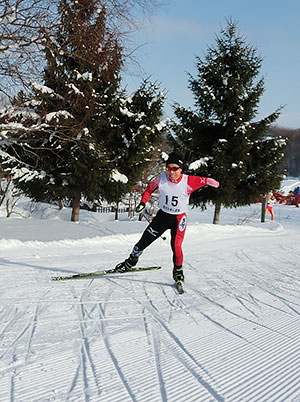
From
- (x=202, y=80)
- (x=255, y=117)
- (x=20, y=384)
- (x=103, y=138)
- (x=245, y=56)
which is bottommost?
(x=20, y=384)

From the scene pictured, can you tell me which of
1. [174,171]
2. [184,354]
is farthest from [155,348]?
→ [174,171]

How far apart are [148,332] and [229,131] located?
10.9 metres

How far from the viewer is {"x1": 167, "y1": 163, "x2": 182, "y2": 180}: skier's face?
5207 mm

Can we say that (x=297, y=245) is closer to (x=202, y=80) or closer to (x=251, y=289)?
(x=251, y=289)

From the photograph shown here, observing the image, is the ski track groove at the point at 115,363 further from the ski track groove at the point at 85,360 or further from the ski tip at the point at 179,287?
the ski tip at the point at 179,287

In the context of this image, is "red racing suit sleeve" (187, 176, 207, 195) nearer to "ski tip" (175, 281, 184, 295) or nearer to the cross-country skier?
the cross-country skier

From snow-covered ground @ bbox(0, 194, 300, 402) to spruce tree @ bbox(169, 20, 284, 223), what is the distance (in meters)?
6.13

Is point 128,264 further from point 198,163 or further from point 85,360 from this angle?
point 198,163

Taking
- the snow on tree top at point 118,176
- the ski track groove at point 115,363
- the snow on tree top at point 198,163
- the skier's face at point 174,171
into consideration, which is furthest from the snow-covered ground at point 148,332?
the snow on tree top at point 198,163

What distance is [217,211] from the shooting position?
14133mm

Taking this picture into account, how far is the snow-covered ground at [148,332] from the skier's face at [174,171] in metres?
1.58

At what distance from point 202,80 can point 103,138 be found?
4.70 meters

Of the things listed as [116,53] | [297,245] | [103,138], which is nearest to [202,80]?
[103,138]

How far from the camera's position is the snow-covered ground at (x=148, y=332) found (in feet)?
7.84
